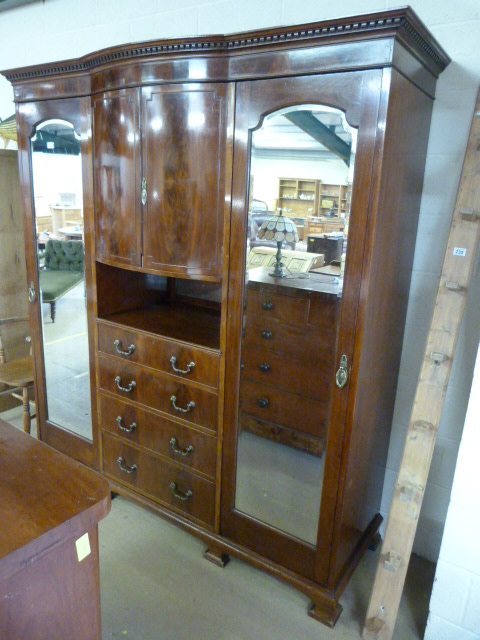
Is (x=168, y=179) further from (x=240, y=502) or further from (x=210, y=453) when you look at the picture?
(x=240, y=502)

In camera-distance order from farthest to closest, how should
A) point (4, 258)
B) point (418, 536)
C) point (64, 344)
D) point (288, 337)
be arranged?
1. point (4, 258)
2. point (64, 344)
3. point (418, 536)
4. point (288, 337)

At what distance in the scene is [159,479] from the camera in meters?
2.02

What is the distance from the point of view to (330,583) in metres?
1.67

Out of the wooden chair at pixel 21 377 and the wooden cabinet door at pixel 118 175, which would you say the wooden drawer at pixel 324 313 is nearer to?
the wooden cabinet door at pixel 118 175

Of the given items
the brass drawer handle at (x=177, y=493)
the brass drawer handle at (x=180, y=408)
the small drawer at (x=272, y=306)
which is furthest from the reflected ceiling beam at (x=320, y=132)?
the brass drawer handle at (x=177, y=493)

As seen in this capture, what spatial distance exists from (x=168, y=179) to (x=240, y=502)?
4.06ft

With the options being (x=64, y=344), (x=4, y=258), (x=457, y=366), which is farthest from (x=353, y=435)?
(x=4, y=258)

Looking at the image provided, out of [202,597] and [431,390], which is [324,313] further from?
[202,597]

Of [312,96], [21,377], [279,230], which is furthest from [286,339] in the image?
[21,377]

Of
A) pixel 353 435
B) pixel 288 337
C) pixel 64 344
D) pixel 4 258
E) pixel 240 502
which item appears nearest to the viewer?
pixel 353 435

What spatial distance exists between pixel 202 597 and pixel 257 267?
1.25 m

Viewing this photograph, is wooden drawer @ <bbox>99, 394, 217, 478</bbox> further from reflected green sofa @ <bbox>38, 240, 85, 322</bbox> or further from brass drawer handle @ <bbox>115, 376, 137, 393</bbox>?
reflected green sofa @ <bbox>38, 240, 85, 322</bbox>

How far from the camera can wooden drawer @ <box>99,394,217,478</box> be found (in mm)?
1859

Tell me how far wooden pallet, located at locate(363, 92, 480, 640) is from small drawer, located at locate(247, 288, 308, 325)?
17.7 inches
